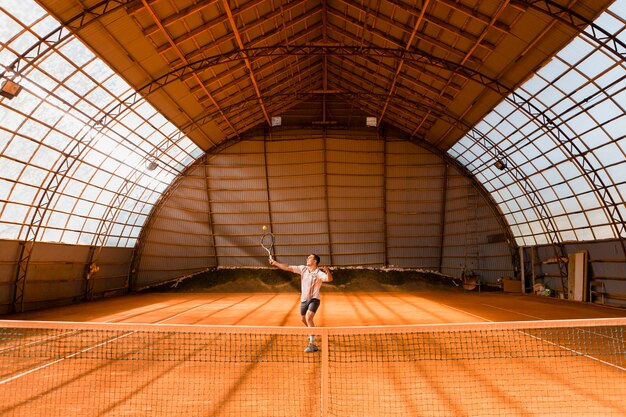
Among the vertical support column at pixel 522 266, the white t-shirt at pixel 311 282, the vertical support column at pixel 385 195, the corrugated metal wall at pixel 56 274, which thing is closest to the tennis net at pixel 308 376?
the white t-shirt at pixel 311 282

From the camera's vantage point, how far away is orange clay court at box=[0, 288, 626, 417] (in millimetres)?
6422

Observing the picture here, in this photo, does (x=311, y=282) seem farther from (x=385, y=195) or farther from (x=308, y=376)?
(x=385, y=195)

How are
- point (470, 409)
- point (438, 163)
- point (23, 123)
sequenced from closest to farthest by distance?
point (470, 409) < point (23, 123) < point (438, 163)

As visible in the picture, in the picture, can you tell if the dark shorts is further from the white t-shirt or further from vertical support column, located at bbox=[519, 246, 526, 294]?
vertical support column, located at bbox=[519, 246, 526, 294]

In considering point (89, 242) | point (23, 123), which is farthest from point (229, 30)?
point (89, 242)

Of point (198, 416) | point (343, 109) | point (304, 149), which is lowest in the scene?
point (198, 416)

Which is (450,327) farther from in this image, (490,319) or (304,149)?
(304,149)

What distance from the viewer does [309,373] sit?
8555 millimetres

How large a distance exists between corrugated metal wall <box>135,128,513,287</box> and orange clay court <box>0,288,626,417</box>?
22.8 meters

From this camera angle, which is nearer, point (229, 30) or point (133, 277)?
point (229, 30)

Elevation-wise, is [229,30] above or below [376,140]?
above

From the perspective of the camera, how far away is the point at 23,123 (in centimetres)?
1953

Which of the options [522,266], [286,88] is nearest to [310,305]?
[286,88]

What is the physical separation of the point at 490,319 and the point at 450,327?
13537 millimetres
